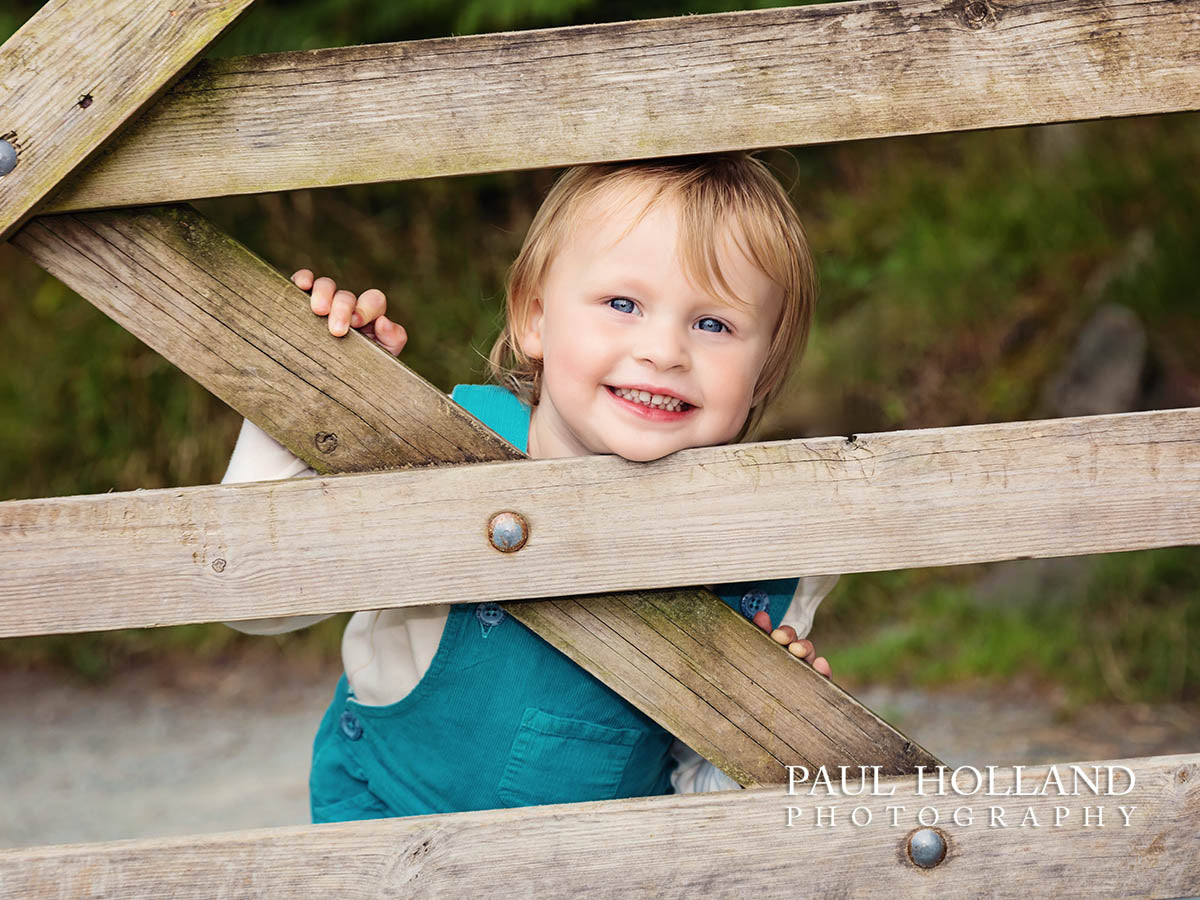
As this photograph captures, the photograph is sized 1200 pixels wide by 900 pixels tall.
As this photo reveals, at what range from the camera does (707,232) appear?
5.93ft

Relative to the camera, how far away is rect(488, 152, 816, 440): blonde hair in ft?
5.95

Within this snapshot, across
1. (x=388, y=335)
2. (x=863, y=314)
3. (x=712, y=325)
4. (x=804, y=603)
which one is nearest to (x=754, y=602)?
(x=804, y=603)

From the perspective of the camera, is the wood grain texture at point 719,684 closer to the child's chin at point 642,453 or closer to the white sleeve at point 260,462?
the child's chin at point 642,453

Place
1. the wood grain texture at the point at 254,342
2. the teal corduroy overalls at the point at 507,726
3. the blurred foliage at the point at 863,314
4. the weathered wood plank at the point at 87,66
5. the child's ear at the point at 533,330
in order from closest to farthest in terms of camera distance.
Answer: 1. the weathered wood plank at the point at 87,66
2. the wood grain texture at the point at 254,342
3. the teal corduroy overalls at the point at 507,726
4. the child's ear at the point at 533,330
5. the blurred foliage at the point at 863,314

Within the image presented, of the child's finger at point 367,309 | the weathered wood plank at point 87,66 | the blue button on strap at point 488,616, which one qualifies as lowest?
the blue button on strap at point 488,616

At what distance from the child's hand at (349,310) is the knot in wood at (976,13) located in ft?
2.63

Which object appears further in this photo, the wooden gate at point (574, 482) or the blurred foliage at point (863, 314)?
the blurred foliage at point (863, 314)

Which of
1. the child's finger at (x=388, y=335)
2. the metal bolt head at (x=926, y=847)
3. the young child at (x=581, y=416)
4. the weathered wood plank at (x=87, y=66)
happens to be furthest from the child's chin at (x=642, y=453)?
the weathered wood plank at (x=87, y=66)

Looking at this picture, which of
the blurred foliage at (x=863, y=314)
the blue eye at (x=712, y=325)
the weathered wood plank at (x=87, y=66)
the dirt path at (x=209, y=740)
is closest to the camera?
the weathered wood plank at (x=87, y=66)

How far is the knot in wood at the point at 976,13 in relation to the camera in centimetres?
154

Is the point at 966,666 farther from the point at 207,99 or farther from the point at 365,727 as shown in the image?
the point at 207,99

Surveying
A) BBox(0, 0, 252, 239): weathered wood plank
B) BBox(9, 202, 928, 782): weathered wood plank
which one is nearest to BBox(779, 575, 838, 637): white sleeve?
BBox(9, 202, 928, 782): weathered wood plank

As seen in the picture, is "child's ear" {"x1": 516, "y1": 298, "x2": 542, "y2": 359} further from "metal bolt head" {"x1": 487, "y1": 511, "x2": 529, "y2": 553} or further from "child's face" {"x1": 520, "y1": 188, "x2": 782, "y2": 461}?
"metal bolt head" {"x1": 487, "y1": 511, "x2": 529, "y2": 553}

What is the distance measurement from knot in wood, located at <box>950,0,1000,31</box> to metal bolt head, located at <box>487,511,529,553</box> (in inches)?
31.5
